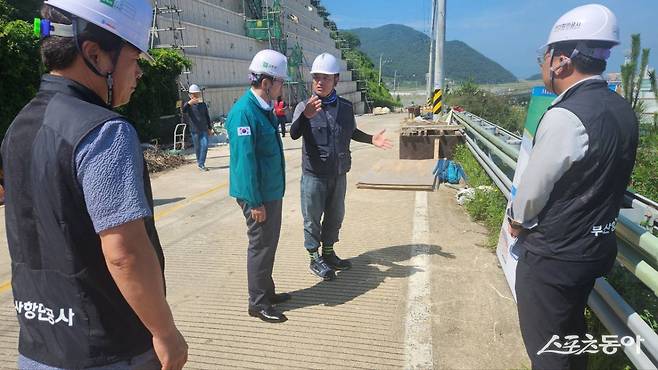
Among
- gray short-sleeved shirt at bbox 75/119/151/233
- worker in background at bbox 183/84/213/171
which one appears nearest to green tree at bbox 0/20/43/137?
worker in background at bbox 183/84/213/171

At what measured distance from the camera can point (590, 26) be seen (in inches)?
85.0

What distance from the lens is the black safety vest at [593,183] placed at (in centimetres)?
203

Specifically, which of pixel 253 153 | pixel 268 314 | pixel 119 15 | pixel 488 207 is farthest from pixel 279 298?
pixel 488 207

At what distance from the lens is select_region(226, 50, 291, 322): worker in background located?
341 centimetres

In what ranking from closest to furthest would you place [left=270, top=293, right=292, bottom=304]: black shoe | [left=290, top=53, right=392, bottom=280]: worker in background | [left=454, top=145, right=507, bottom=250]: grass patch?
1. [left=270, top=293, right=292, bottom=304]: black shoe
2. [left=290, top=53, right=392, bottom=280]: worker in background
3. [left=454, top=145, right=507, bottom=250]: grass patch

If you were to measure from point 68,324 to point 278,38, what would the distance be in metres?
34.3

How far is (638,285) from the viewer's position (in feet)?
8.87

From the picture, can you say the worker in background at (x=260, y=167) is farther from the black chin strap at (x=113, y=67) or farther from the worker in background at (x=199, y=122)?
the worker in background at (x=199, y=122)

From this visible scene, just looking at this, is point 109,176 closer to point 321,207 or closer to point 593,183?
point 593,183

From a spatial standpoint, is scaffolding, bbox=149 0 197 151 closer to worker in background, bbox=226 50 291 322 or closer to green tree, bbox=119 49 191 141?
green tree, bbox=119 49 191 141

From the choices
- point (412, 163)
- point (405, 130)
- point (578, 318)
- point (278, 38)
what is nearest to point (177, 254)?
point (578, 318)

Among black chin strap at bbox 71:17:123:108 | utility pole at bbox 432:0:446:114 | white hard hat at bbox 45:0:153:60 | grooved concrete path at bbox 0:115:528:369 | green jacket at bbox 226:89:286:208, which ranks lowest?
grooved concrete path at bbox 0:115:528:369

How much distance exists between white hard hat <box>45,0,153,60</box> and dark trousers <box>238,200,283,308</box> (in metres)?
2.16

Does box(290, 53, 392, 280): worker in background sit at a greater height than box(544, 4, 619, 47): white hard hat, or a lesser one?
lesser
